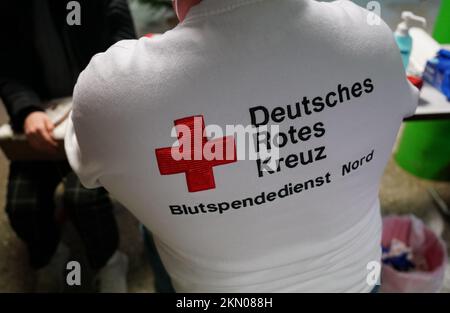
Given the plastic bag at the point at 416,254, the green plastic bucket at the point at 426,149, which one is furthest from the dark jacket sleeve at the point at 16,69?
the green plastic bucket at the point at 426,149

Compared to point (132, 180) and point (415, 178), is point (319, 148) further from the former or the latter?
point (415, 178)

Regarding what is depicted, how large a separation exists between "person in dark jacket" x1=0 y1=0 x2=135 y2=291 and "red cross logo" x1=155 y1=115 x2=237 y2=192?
523 millimetres

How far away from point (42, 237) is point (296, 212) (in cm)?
94

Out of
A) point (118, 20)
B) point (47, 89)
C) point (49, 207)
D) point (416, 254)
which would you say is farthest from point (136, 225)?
point (416, 254)

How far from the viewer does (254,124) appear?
1.68 ft

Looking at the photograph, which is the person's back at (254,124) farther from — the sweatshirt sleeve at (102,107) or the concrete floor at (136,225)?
the concrete floor at (136,225)

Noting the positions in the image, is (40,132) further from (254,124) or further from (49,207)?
(254,124)

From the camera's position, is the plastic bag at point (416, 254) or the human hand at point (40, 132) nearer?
the human hand at point (40, 132)

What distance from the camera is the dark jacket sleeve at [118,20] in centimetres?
109

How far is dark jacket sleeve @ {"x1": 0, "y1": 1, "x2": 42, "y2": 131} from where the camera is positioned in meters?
0.99

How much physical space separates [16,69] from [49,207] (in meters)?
0.42

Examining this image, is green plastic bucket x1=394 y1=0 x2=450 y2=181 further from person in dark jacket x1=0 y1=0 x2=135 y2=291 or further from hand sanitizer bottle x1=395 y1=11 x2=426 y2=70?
person in dark jacket x1=0 y1=0 x2=135 y2=291

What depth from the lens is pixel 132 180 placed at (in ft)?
1.86

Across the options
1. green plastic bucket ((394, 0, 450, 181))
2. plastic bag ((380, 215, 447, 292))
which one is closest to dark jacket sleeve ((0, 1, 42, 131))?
plastic bag ((380, 215, 447, 292))
